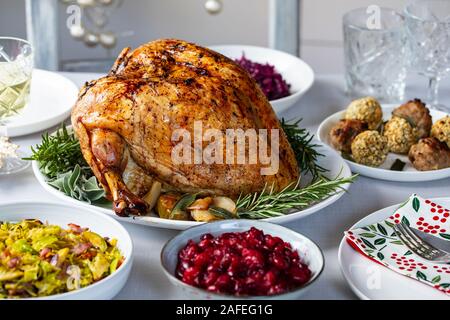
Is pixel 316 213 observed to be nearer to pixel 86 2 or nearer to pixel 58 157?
pixel 58 157

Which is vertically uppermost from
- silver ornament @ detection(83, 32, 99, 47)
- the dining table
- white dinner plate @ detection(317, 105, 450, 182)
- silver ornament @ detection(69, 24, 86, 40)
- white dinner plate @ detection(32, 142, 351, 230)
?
silver ornament @ detection(69, 24, 86, 40)

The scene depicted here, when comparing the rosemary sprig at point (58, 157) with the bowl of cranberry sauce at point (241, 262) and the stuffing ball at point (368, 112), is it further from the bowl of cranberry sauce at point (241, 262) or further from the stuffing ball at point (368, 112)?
the stuffing ball at point (368, 112)

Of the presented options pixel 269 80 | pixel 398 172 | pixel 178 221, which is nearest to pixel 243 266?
pixel 178 221

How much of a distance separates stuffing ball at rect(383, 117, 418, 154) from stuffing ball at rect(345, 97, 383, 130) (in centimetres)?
8

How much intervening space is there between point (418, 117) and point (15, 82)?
3.77 ft

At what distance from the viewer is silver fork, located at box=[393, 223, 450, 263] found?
5.33 feet

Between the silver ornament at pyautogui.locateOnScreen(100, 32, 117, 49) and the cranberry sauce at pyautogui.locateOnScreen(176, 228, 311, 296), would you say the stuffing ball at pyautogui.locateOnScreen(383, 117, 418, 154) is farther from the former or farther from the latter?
the silver ornament at pyautogui.locateOnScreen(100, 32, 117, 49)

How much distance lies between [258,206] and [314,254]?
276mm

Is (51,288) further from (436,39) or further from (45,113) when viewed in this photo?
(436,39)

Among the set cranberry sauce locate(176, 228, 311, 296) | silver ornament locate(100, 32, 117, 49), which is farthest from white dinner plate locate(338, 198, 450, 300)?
silver ornament locate(100, 32, 117, 49)

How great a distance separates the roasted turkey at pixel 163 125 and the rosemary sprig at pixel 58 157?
0.52 feet

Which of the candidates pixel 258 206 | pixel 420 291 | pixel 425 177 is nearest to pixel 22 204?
pixel 258 206

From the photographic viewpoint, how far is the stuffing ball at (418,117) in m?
2.24

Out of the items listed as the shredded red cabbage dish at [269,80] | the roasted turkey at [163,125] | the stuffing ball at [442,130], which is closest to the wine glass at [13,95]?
the roasted turkey at [163,125]
